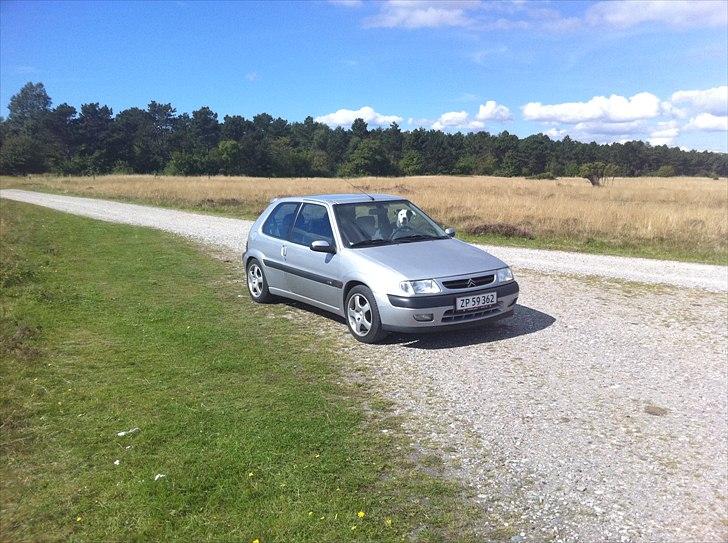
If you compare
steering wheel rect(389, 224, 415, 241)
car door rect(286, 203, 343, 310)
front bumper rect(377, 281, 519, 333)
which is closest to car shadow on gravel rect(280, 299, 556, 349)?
front bumper rect(377, 281, 519, 333)

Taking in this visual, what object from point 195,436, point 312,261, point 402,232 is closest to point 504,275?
point 402,232

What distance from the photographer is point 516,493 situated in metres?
3.36

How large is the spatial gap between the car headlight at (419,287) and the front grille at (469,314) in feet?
0.93

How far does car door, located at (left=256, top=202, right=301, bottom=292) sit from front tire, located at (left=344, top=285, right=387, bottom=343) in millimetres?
1447

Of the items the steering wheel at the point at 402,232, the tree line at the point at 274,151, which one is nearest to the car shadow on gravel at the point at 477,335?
the steering wheel at the point at 402,232

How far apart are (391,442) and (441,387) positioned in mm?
1190

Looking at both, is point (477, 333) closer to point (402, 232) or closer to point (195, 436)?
point (402, 232)

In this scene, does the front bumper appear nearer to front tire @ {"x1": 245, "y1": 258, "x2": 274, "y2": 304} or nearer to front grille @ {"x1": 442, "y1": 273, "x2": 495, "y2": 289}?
front grille @ {"x1": 442, "y1": 273, "x2": 495, "y2": 289}

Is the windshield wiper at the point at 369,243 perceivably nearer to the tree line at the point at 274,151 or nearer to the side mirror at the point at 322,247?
the side mirror at the point at 322,247

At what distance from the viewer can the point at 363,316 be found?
6305mm

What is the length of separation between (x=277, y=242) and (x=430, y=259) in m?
2.51

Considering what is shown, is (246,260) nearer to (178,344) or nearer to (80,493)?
(178,344)

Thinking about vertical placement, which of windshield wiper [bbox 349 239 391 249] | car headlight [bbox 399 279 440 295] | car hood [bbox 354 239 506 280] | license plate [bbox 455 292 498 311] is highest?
windshield wiper [bbox 349 239 391 249]

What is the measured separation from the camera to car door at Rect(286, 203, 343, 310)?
6707 mm
